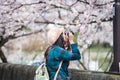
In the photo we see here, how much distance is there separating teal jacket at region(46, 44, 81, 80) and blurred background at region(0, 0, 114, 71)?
8.67ft

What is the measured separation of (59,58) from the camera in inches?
204

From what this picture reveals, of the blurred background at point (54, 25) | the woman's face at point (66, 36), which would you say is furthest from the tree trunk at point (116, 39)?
the woman's face at point (66, 36)

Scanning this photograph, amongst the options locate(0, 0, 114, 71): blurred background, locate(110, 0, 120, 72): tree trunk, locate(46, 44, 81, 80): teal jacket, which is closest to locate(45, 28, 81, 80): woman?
locate(46, 44, 81, 80): teal jacket

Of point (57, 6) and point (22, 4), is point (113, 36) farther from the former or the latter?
point (22, 4)

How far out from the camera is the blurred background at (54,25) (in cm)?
802

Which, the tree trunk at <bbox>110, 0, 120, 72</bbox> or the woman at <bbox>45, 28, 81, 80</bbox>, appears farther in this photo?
the tree trunk at <bbox>110, 0, 120, 72</bbox>

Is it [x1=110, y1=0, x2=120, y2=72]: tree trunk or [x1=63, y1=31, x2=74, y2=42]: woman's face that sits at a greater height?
[x1=63, y1=31, x2=74, y2=42]: woman's face

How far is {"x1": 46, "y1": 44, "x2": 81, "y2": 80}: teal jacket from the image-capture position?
5.16 metres

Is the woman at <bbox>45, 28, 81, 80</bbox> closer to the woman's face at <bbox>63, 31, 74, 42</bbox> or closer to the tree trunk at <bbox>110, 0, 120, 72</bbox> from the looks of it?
the woman's face at <bbox>63, 31, 74, 42</bbox>

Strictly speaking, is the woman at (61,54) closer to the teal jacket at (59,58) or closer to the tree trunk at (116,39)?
the teal jacket at (59,58)

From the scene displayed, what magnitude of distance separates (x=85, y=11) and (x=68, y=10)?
0.41 meters

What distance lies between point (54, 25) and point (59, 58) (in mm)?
3587

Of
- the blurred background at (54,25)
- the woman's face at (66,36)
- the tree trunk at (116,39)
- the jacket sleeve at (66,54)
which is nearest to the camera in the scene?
the jacket sleeve at (66,54)

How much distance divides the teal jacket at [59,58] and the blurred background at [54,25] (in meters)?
2.64
